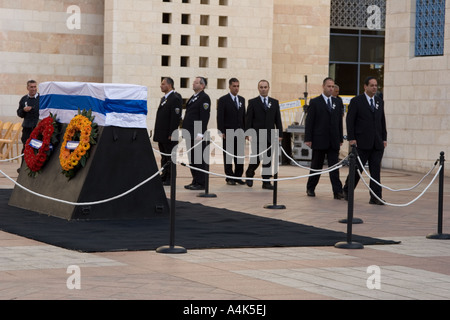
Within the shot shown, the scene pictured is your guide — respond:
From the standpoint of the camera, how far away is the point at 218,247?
9.61 m

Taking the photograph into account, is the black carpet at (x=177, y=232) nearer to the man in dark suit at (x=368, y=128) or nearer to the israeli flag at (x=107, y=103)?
the israeli flag at (x=107, y=103)

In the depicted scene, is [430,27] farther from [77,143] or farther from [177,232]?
[177,232]

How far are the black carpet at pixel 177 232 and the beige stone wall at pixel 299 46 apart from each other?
21.8 m

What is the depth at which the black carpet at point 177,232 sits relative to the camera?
31.9 ft

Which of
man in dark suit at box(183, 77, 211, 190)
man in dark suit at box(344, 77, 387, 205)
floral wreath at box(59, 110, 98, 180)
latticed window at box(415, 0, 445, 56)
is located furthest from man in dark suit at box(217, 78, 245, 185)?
latticed window at box(415, 0, 445, 56)

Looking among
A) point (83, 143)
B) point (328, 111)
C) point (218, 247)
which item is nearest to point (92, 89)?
point (83, 143)

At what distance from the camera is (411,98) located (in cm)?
2108

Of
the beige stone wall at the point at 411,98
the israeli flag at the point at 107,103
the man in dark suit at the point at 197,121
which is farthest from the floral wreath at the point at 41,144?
the beige stone wall at the point at 411,98

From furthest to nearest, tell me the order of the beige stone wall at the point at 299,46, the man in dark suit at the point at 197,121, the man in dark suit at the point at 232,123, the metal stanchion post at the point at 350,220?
the beige stone wall at the point at 299,46 → the man in dark suit at the point at 232,123 → the man in dark suit at the point at 197,121 → the metal stanchion post at the point at 350,220

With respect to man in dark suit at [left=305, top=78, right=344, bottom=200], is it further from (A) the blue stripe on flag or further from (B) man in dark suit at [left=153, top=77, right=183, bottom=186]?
(A) the blue stripe on flag

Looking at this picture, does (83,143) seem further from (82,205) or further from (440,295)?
(440,295)

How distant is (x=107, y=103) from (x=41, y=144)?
142 cm

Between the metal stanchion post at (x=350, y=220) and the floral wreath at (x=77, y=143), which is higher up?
the floral wreath at (x=77, y=143)
